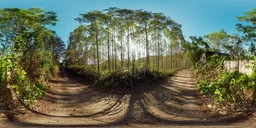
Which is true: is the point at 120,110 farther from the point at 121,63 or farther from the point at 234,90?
the point at 121,63

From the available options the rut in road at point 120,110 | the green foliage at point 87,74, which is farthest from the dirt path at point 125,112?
the green foliage at point 87,74

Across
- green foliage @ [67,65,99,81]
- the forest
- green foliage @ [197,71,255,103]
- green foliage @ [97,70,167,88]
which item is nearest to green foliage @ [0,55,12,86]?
the forest

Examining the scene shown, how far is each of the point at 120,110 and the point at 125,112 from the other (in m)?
0.35

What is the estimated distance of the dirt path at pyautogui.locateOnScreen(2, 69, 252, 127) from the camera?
695 centimetres

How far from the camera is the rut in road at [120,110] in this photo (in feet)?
23.6

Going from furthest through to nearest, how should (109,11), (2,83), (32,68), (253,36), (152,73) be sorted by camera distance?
1. (253,36)
2. (109,11)
3. (152,73)
4. (32,68)
5. (2,83)

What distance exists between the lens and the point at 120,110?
338 inches

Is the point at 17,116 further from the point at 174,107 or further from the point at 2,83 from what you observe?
the point at 174,107

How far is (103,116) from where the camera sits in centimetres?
786

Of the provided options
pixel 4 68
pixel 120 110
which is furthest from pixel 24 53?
pixel 120 110

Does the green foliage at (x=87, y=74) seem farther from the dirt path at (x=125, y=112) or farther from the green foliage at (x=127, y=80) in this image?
the dirt path at (x=125, y=112)

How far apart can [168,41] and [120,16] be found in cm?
1410

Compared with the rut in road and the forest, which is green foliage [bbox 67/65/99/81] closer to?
the forest

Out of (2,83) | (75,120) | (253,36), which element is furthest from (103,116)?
(253,36)
